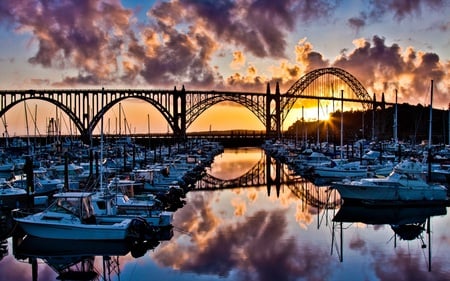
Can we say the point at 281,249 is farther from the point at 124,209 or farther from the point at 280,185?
the point at 280,185

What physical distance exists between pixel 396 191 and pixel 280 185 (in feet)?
56.8

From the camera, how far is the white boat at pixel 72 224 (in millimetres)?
25047

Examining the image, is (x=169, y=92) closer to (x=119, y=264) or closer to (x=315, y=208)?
(x=315, y=208)

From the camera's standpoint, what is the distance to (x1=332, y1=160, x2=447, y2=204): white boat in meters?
35.4

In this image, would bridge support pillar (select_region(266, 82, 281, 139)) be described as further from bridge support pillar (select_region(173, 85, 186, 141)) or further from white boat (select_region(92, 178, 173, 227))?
white boat (select_region(92, 178, 173, 227))

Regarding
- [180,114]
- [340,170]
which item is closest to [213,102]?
[180,114]

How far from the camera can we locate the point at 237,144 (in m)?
148

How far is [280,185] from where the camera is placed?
51.6m

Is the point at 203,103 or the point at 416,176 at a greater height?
the point at 203,103

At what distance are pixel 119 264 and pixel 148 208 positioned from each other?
5.93 meters

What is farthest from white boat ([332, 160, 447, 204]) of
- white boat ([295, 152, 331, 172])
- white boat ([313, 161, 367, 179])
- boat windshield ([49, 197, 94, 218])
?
white boat ([295, 152, 331, 172])

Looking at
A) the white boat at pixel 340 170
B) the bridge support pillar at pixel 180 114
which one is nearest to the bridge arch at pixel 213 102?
the bridge support pillar at pixel 180 114

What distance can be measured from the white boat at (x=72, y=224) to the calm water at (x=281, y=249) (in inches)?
25.1

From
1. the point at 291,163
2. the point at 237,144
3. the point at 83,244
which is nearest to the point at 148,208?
the point at 83,244
